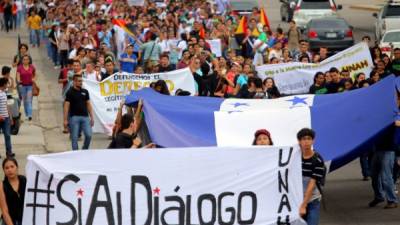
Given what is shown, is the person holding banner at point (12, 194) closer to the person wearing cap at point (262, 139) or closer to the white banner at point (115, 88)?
the person wearing cap at point (262, 139)

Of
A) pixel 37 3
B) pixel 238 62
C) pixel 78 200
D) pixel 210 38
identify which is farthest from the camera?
pixel 37 3

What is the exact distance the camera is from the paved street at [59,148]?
15.5 m

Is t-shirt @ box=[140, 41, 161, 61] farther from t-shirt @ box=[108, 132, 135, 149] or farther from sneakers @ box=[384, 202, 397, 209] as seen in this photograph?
t-shirt @ box=[108, 132, 135, 149]

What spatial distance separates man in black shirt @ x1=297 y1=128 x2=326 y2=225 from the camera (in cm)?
1274

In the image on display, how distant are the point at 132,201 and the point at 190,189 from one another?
22.5 inches

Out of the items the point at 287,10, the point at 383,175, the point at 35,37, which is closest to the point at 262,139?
the point at 383,175

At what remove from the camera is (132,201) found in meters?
12.5

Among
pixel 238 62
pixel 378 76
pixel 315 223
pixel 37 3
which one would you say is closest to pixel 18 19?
pixel 37 3

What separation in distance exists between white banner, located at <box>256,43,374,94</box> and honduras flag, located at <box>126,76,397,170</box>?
24.7 feet

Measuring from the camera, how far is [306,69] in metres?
23.8

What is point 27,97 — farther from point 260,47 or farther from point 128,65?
point 260,47

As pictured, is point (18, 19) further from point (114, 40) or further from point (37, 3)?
point (114, 40)

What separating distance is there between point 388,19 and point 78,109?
20.7m

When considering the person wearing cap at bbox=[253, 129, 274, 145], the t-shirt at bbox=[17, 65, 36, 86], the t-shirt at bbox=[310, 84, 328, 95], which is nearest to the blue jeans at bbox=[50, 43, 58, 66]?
the t-shirt at bbox=[17, 65, 36, 86]
